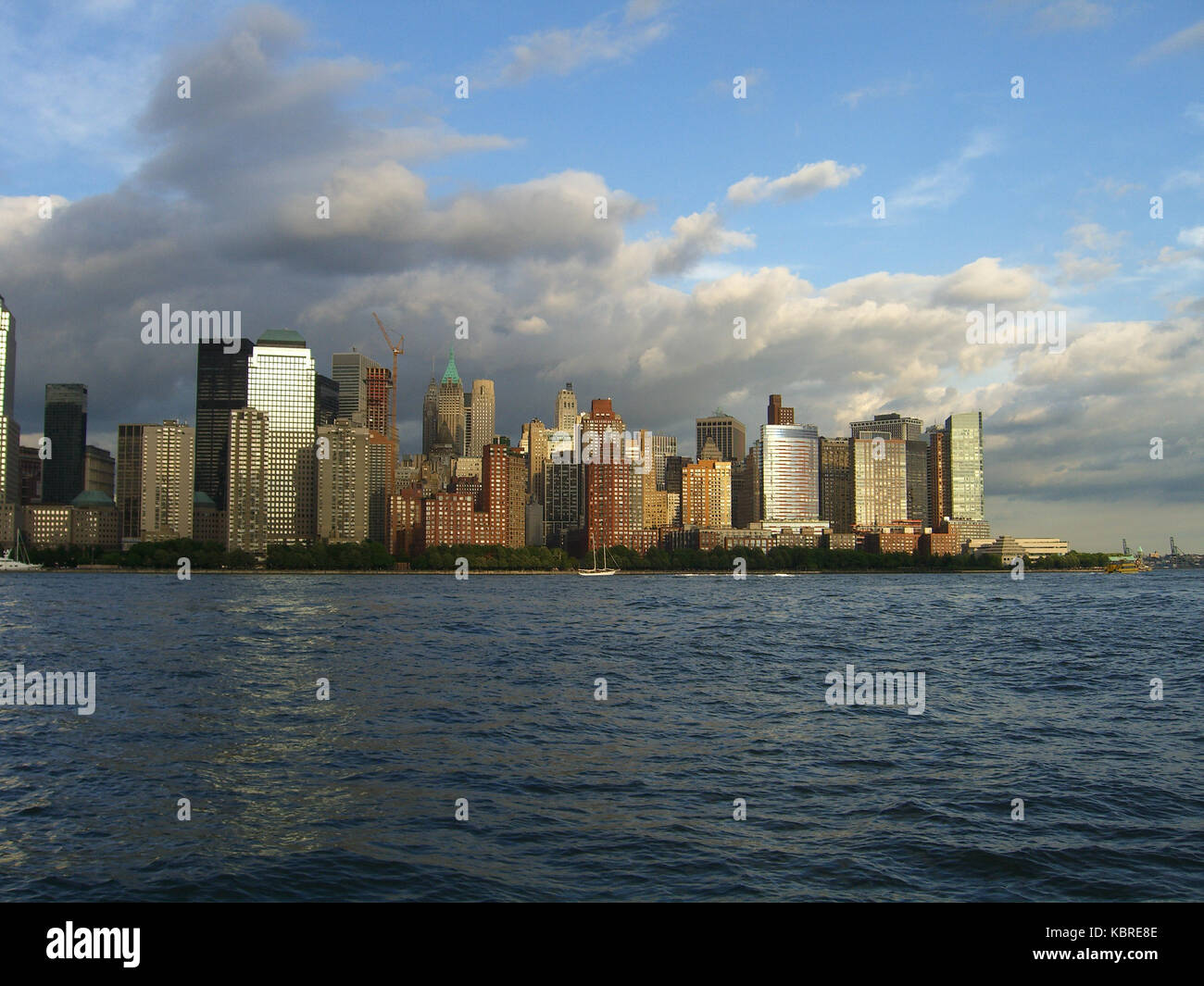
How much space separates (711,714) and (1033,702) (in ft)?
47.7

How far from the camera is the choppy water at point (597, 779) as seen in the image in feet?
56.7

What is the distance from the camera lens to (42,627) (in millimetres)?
73312

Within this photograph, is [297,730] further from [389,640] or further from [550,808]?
[389,640]

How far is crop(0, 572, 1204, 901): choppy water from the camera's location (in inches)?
680

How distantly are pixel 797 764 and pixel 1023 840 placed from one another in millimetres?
7427

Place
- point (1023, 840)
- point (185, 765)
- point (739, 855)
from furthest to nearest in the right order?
point (185, 765), point (1023, 840), point (739, 855)

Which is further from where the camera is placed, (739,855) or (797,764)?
(797,764)

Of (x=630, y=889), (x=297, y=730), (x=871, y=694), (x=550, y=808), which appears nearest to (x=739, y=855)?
(x=630, y=889)

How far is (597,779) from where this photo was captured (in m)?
24.3
